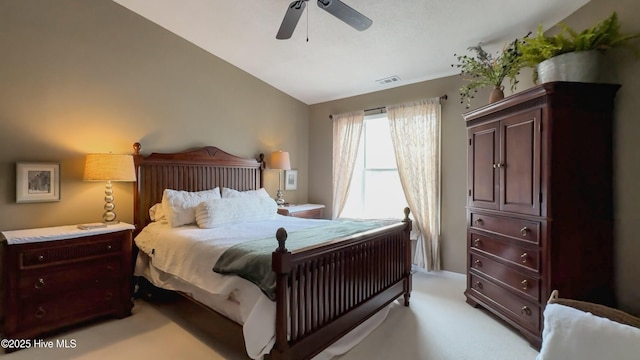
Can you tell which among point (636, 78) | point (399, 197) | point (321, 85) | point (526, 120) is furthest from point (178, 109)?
point (636, 78)

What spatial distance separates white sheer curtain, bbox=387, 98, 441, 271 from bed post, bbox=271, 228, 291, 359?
2812mm

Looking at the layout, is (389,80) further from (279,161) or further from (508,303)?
(508,303)

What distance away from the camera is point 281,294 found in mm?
1765

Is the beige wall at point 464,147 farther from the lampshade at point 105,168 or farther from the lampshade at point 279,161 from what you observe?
the lampshade at point 105,168

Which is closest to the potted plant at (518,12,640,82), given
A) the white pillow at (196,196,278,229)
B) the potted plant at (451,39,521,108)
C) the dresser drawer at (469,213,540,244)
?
the potted plant at (451,39,521,108)

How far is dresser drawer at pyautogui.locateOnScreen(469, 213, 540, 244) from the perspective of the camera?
224cm

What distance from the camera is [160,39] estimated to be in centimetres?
348

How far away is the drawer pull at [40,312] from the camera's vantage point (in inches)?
91.4

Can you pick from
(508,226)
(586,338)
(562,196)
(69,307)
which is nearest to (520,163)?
(562,196)

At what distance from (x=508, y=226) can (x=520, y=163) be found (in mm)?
550

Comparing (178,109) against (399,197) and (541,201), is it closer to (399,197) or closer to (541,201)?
(399,197)

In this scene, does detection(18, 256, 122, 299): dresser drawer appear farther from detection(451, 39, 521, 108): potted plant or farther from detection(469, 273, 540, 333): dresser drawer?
detection(451, 39, 521, 108): potted plant

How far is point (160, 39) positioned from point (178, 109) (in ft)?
2.70

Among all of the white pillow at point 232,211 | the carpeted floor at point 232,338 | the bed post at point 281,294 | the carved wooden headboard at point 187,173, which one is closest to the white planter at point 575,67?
the carpeted floor at point 232,338
